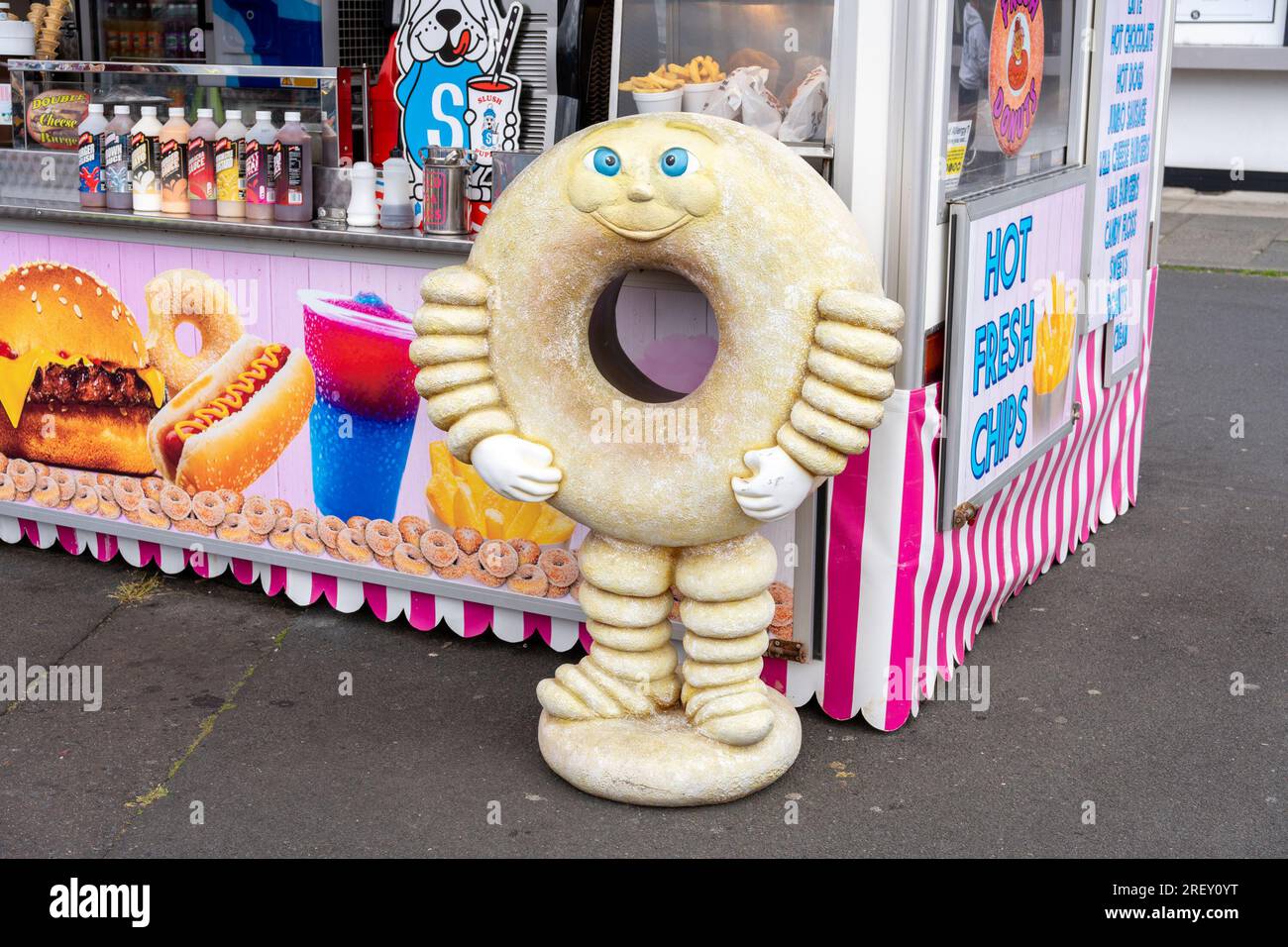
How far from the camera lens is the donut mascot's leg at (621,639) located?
3.88 meters

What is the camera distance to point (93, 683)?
15.0ft

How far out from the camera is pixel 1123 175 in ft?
18.1

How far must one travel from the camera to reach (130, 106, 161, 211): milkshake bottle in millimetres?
5062

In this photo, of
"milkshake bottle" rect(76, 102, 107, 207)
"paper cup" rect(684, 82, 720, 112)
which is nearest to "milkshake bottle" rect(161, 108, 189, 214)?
"milkshake bottle" rect(76, 102, 107, 207)

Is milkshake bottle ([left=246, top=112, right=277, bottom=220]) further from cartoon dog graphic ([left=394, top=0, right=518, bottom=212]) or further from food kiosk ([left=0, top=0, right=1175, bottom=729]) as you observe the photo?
cartoon dog graphic ([left=394, top=0, right=518, bottom=212])

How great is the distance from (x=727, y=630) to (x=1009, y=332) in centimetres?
139

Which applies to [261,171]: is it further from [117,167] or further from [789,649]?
[789,649]

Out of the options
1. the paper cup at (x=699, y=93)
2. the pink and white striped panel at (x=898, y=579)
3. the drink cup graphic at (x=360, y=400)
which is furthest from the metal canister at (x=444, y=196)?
the pink and white striped panel at (x=898, y=579)

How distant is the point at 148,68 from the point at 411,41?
0.89 metres

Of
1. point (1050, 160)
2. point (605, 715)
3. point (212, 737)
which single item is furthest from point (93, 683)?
point (1050, 160)

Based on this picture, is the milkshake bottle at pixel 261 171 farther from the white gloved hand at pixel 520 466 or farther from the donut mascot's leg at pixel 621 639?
the donut mascot's leg at pixel 621 639

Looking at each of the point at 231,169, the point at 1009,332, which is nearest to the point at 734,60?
the point at 1009,332

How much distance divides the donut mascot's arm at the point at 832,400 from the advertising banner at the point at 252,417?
72 cm

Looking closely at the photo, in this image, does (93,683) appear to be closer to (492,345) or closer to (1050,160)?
(492,345)
